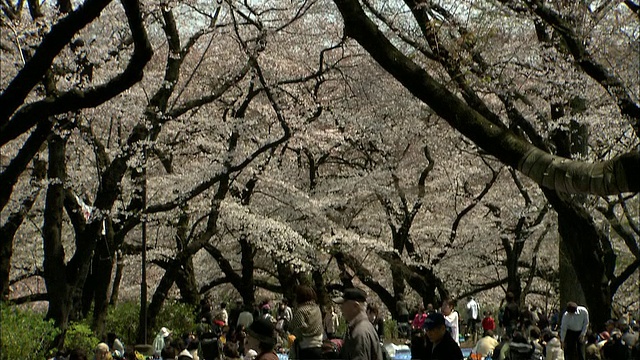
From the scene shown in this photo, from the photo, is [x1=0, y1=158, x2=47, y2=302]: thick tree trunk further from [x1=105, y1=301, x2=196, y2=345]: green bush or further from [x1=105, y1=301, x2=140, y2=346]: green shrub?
[x1=105, y1=301, x2=196, y2=345]: green bush

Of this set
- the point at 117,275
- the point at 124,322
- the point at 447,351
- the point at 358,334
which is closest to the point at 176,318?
the point at 124,322

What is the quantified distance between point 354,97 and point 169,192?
6.61m

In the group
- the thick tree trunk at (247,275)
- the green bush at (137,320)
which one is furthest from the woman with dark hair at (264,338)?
the thick tree trunk at (247,275)

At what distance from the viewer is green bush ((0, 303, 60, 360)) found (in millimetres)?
11297

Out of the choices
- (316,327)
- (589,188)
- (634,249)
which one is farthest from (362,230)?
(589,188)

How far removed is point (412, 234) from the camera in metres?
26.7

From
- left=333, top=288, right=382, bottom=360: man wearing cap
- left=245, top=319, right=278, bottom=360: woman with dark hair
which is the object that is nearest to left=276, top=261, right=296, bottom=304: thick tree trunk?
left=333, top=288, right=382, bottom=360: man wearing cap

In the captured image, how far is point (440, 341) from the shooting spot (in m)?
6.48

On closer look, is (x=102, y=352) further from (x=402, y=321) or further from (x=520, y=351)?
(x=402, y=321)

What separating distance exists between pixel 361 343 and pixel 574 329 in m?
8.14

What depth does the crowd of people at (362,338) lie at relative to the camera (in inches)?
256

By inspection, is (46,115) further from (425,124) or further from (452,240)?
(452,240)

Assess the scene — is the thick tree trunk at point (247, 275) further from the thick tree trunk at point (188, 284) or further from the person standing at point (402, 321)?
the person standing at point (402, 321)

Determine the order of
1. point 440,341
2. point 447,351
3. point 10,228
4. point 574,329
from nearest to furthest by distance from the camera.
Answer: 1. point 447,351
2. point 440,341
3. point 574,329
4. point 10,228
